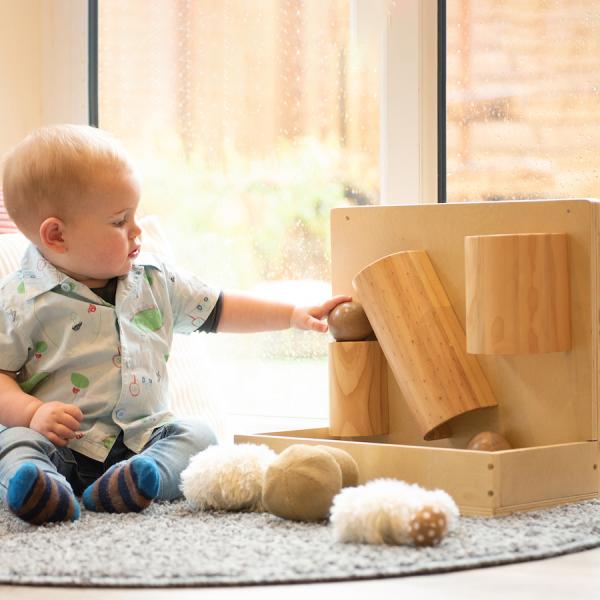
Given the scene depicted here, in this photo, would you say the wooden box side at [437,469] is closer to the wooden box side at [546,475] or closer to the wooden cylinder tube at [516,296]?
the wooden box side at [546,475]

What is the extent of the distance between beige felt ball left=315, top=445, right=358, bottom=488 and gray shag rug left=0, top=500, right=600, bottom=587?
3.9 inches

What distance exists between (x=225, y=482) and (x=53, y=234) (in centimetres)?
40

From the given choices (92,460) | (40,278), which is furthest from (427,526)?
(40,278)

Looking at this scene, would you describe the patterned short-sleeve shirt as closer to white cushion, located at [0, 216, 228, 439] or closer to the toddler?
the toddler

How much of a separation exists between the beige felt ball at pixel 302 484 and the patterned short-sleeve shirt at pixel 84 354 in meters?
0.27

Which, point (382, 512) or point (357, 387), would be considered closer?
point (382, 512)

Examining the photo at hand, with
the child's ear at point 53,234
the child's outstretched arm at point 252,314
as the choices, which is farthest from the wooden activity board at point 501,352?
the child's ear at point 53,234

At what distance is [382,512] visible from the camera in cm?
96

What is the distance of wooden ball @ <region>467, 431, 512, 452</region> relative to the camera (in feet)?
3.92

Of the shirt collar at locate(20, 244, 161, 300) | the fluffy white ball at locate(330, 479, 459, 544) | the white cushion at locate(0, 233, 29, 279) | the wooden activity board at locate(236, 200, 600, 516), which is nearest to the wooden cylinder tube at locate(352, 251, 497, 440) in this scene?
the wooden activity board at locate(236, 200, 600, 516)

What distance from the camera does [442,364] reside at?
1248 millimetres

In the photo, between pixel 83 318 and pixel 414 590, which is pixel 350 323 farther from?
pixel 414 590

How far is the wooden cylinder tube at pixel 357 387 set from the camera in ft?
4.34

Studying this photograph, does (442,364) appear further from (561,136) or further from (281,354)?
(281,354)
